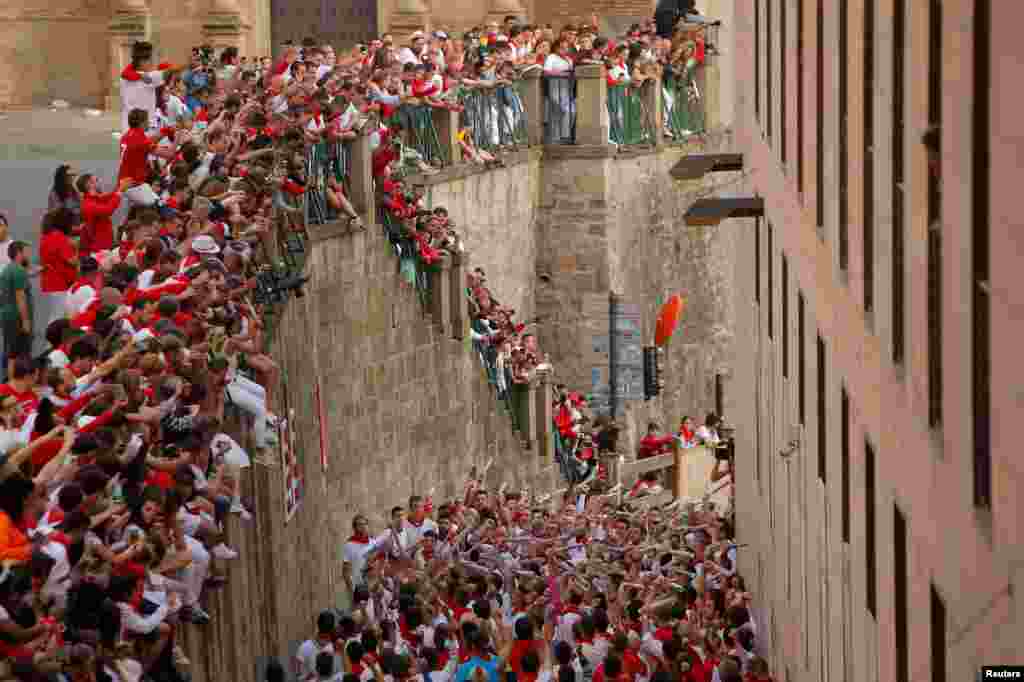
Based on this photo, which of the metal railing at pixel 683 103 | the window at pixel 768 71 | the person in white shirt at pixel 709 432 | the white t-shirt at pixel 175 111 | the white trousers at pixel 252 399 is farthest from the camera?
the metal railing at pixel 683 103

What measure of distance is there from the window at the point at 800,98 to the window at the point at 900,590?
20.3 ft

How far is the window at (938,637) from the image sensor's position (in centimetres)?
1040

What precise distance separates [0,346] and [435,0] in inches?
989

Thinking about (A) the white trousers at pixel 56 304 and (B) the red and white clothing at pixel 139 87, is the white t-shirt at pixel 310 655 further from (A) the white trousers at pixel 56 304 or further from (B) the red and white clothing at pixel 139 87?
(B) the red and white clothing at pixel 139 87

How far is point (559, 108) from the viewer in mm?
39156

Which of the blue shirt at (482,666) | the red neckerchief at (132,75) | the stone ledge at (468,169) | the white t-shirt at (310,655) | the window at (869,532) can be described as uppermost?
the red neckerchief at (132,75)

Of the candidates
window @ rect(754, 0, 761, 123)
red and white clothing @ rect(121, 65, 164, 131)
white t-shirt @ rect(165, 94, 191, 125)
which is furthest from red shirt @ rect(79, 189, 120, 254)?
window @ rect(754, 0, 761, 123)

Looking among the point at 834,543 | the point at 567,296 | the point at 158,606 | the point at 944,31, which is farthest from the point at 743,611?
the point at 567,296

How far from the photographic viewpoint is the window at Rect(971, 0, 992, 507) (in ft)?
28.9

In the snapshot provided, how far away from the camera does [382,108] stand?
28.3 m

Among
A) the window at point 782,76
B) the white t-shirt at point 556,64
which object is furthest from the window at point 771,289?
the white t-shirt at point 556,64

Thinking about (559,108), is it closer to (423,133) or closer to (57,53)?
(423,133)

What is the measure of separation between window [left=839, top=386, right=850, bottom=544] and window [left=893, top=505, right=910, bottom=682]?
243 cm

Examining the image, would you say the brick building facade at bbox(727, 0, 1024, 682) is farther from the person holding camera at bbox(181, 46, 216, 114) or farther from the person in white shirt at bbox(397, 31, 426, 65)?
the person in white shirt at bbox(397, 31, 426, 65)
